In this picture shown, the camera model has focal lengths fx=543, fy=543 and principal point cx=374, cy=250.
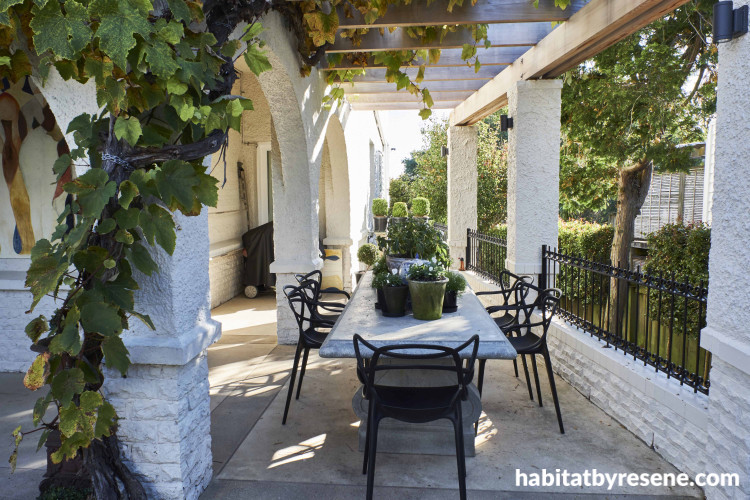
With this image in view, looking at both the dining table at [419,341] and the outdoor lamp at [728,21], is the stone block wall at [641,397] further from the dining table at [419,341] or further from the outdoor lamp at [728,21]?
the outdoor lamp at [728,21]

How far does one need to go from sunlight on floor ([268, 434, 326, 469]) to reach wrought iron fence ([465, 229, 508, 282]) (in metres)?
3.62

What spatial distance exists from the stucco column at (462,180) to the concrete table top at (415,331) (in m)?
4.88

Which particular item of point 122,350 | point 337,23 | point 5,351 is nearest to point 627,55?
point 337,23

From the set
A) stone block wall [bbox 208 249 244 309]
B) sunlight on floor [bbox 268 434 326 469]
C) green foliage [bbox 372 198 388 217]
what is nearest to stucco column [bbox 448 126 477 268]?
stone block wall [bbox 208 249 244 309]

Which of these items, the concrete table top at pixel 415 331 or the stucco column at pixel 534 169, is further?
the stucco column at pixel 534 169

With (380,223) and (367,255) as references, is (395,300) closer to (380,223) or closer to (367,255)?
(367,255)

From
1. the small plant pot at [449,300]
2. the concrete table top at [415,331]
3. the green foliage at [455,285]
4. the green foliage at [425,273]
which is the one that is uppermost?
the green foliage at [425,273]

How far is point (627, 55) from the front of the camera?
667cm

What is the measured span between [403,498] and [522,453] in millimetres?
885

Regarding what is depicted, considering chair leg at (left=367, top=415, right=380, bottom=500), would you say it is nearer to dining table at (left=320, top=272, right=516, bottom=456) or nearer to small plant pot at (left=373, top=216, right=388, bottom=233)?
dining table at (left=320, top=272, right=516, bottom=456)

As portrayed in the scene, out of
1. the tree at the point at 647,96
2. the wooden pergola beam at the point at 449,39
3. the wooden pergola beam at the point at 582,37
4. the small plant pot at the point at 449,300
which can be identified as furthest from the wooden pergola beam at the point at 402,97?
the small plant pot at the point at 449,300

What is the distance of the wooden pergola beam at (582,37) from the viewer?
3379 millimetres

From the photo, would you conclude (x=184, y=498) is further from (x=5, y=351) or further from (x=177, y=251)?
(x=5, y=351)

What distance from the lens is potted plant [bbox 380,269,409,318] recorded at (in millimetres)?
3349
